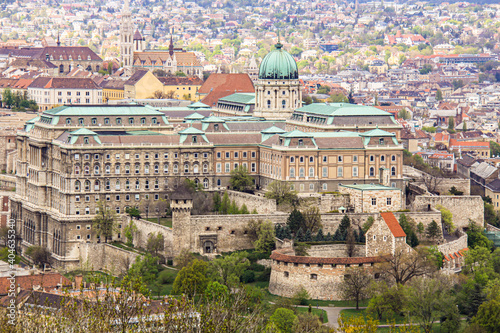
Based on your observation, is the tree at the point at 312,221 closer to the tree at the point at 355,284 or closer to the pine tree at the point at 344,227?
the pine tree at the point at 344,227

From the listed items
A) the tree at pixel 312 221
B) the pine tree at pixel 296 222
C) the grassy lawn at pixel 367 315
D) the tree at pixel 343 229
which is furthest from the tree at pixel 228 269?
the grassy lawn at pixel 367 315

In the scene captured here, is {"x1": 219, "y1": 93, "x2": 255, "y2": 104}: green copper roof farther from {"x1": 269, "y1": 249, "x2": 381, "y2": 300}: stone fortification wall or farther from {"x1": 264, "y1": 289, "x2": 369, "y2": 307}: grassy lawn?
{"x1": 264, "y1": 289, "x2": 369, "y2": 307}: grassy lawn

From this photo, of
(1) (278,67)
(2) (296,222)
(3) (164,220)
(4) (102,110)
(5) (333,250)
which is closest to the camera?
(5) (333,250)

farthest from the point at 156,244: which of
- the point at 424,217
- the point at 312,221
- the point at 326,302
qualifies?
the point at 424,217

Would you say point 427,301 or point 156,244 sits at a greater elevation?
point 156,244

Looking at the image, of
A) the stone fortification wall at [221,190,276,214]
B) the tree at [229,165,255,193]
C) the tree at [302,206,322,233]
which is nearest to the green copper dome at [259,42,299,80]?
the tree at [229,165,255,193]

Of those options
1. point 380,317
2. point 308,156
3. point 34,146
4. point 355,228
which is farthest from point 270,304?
point 34,146

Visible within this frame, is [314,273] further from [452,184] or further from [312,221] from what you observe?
[452,184]
